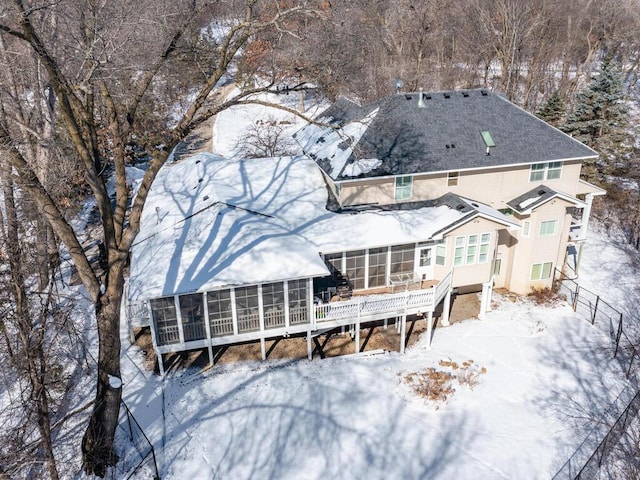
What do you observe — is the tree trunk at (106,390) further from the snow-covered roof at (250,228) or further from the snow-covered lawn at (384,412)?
the snow-covered roof at (250,228)

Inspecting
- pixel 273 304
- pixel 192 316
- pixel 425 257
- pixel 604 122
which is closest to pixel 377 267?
pixel 425 257

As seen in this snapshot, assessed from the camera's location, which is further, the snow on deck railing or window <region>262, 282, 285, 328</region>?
the snow on deck railing

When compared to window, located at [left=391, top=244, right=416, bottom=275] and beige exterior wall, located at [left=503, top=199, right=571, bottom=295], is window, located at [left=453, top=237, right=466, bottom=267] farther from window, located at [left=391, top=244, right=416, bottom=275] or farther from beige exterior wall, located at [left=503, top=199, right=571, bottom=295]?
beige exterior wall, located at [left=503, top=199, right=571, bottom=295]

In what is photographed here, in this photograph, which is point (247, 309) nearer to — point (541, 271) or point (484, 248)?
point (484, 248)

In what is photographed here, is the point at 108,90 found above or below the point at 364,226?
above

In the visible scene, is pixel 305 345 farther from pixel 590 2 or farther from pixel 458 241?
pixel 590 2

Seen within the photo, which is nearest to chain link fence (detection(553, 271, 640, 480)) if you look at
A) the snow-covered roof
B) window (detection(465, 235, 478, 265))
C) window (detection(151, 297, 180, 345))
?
window (detection(465, 235, 478, 265))

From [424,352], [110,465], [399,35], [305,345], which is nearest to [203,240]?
[305,345]

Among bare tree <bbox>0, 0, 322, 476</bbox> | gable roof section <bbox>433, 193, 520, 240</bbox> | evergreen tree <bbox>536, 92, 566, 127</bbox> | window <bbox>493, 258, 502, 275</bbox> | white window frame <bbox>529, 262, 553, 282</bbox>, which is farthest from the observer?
evergreen tree <bbox>536, 92, 566, 127</bbox>
